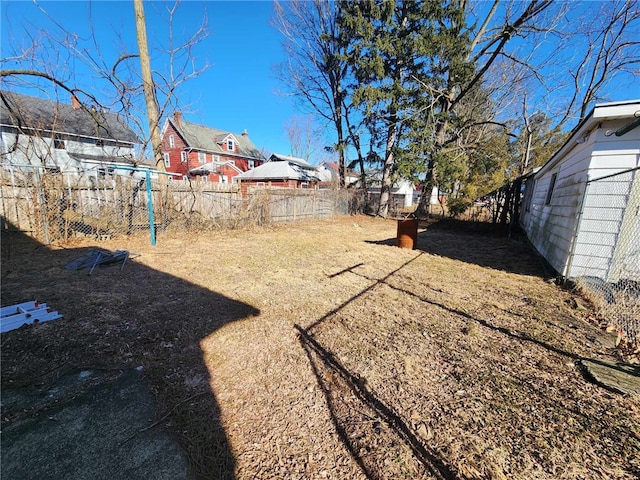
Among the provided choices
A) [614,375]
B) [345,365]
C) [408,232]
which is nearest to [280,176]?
[408,232]

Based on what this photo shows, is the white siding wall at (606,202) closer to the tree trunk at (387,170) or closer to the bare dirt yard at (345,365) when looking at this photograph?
the bare dirt yard at (345,365)

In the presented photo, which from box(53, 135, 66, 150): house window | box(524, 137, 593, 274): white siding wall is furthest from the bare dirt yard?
box(53, 135, 66, 150): house window

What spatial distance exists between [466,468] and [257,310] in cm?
267

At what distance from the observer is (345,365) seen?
2.51 metres

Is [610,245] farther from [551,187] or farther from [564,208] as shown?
[551,187]

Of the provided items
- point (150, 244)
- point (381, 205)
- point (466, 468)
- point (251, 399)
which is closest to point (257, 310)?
point (251, 399)

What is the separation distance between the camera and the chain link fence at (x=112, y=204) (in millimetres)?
6293

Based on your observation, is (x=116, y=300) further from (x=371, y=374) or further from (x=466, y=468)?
(x=466, y=468)

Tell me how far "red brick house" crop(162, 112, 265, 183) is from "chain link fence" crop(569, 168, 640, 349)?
24132mm

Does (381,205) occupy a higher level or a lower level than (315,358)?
higher

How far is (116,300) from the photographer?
3.68 meters

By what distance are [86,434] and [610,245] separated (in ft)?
21.9

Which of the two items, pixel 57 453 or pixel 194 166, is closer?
pixel 57 453

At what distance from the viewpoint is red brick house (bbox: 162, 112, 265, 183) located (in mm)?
25719
